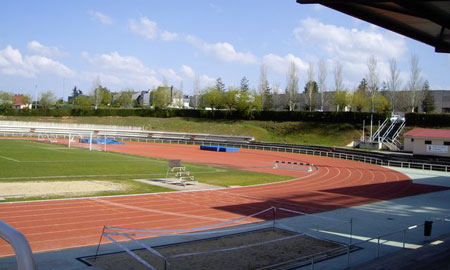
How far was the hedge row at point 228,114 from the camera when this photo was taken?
232 ft

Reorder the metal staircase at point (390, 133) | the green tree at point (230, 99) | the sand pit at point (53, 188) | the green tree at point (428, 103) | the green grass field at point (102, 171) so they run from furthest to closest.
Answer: the green tree at point (230, 99)
the green tree at point (428, 103)
the metal staircase at point (390, 133)
the green grass field at point (102, 171)
the sand pit at point (53, 188)

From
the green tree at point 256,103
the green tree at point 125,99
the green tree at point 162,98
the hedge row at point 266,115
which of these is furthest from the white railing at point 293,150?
the green tree at point 125,99

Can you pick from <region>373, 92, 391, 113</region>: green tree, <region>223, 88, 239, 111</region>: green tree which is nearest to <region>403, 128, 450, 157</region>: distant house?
<region>373, 92, 391, 113</region>: green tree

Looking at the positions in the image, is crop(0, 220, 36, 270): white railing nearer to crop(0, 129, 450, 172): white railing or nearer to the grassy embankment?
crop(0, 129, 450, 172): white railing

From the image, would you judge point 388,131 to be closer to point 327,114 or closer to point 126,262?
point 327,114

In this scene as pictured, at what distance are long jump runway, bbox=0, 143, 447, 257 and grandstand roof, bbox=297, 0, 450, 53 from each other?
9155 mm

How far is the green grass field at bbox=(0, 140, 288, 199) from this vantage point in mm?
25297

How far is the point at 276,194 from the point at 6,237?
2074cm

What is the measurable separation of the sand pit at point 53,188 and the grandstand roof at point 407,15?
50.2 feet

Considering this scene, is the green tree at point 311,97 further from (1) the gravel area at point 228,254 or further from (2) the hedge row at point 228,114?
(1) the gravel area at point 228,254

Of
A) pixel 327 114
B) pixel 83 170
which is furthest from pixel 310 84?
pixel 83 170

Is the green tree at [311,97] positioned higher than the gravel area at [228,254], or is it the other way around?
the green tree at [311,97]

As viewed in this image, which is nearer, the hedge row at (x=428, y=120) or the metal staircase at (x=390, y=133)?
the metal staircase at (x=390, y=133)

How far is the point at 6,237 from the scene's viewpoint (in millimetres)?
3123
